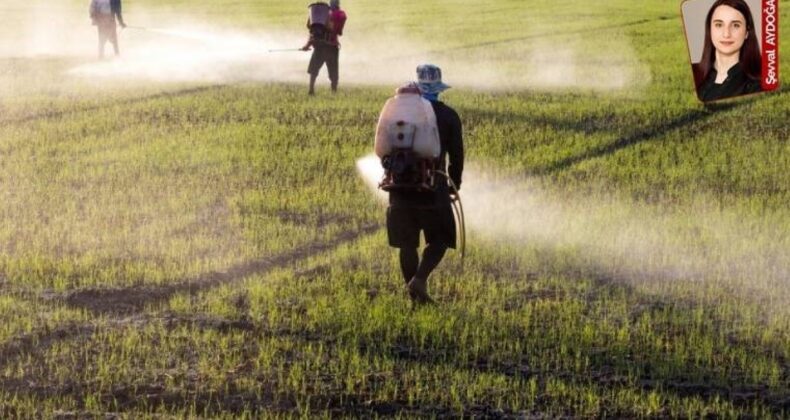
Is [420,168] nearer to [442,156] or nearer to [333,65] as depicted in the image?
[442,156]

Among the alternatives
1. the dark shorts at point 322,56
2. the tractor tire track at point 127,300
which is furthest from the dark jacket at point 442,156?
the dark shorts at point 322,56

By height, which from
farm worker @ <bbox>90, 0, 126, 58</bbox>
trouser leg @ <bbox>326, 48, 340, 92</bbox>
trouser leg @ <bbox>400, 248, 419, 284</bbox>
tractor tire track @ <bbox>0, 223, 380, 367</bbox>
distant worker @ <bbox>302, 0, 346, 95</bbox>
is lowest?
tractor tire track @ <bbox>0, 223, 380, 367</bbox>

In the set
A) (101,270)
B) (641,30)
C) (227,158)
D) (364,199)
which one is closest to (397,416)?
(101,270)

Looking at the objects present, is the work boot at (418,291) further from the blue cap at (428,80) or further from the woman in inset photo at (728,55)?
Answer: the woman in inset photo at (728,55)

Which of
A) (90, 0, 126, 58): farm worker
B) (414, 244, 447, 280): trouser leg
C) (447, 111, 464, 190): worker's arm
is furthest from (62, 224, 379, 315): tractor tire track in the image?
(90, 0, 126, 58): farm worker

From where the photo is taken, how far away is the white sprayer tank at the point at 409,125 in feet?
30.3

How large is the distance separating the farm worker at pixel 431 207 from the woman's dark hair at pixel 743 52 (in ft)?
24.3

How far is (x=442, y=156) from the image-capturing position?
9695 millimetres

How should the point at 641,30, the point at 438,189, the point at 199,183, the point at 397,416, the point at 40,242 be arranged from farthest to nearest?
the point at 641,30 < the point at 199,183 < the point at 40,242 < the point at 438,189 < the point at 397,416

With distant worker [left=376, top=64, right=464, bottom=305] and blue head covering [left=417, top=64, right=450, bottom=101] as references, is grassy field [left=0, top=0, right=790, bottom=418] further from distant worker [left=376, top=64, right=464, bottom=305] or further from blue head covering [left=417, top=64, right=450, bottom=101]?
blue head covering [left=417, top=64, right=450, bottom=101]

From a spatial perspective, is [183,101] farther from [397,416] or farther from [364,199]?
[397,416]

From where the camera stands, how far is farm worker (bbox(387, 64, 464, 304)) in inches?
379

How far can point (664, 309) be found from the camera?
32.8ft

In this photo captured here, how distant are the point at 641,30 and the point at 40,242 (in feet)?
87.9
